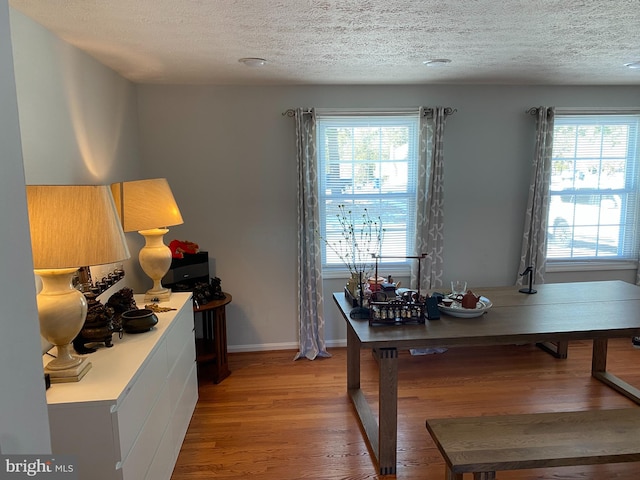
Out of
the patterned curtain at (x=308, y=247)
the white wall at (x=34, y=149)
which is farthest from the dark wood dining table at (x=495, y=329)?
the white wall at (x=34, y=149)

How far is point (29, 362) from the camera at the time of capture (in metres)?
0.87

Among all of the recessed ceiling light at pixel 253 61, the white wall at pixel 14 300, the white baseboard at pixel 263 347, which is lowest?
the white baseboard at pixel 263 347

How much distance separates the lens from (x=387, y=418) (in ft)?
8.10

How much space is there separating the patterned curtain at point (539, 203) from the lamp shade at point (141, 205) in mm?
3092

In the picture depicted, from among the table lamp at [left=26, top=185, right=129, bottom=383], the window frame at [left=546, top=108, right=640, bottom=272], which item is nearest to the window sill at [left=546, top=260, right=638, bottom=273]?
the window frame at [left=546, top=108, right=640, bottom=272]

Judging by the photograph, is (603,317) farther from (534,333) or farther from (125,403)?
(125,403)

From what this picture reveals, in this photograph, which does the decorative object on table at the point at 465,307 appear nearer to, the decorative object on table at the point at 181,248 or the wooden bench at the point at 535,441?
the wooden bench at the point at 535,441

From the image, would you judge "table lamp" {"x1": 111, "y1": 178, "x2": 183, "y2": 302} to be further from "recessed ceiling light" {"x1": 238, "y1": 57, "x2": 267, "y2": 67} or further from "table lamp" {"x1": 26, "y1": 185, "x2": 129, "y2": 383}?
"recessed ceiling light" {"x1": 238, "y1": 57, "x2": 267, "y2": 67}

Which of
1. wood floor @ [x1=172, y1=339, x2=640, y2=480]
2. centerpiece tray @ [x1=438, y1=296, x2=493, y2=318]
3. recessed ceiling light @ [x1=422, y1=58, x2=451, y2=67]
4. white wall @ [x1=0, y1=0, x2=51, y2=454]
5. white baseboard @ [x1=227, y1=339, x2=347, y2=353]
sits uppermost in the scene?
recessed ceiling light @ [x1=422, y1=58, x2=451, y2=67]

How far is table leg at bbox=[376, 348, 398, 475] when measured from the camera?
244cm

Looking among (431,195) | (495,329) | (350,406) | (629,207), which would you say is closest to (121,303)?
(350,406)

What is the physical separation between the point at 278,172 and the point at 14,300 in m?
3.24

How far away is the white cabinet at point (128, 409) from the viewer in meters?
1.67

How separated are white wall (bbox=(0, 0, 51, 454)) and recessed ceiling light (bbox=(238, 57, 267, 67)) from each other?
2.30 meters
